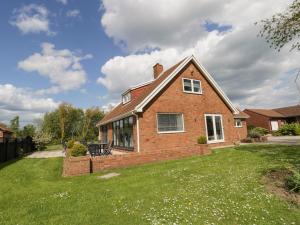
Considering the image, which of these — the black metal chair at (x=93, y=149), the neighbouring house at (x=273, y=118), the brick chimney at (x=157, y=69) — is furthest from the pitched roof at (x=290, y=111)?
the black metal chair at (x=93, y=149)

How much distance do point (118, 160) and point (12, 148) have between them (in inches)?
483

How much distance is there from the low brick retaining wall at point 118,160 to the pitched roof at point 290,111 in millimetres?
41074

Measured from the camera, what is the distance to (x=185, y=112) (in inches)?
758

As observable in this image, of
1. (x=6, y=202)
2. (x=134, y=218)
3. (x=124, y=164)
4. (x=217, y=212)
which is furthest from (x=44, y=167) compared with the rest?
(x=217, y=212)

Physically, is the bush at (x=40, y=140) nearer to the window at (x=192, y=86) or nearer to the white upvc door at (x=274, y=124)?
the window at (x=192, y=86)

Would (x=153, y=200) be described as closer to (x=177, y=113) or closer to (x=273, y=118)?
(x=177, y=113)

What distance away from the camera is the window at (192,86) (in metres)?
19.9

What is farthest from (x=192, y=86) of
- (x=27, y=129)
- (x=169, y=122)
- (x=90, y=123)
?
(x=27, y=129)

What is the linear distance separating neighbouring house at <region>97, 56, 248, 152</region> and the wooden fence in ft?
29.7

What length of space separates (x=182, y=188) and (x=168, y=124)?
1069 cm

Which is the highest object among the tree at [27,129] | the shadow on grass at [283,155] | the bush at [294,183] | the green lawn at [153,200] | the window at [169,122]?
the tree at [27,129]

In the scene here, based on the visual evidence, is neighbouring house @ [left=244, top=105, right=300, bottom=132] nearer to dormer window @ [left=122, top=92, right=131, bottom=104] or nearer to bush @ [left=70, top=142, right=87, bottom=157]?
dormer window @ [left=122, top=92, right=131, bottom=104]

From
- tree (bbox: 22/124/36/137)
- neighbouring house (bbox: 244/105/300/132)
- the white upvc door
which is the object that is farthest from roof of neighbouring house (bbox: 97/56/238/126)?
tree (bbox: 22/124/36/137)

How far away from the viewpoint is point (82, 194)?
7816mm
